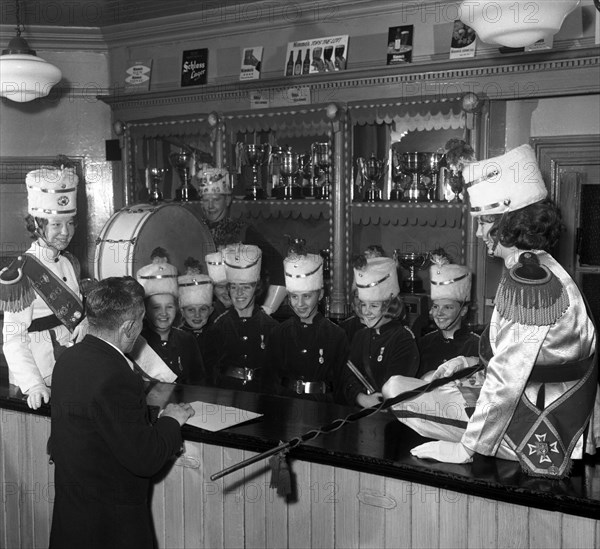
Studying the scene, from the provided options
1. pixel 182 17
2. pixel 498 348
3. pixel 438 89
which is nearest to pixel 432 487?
pixel 498 348

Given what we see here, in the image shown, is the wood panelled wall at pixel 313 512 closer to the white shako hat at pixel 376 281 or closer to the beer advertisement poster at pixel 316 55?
the white shako hat at pixel 376 281

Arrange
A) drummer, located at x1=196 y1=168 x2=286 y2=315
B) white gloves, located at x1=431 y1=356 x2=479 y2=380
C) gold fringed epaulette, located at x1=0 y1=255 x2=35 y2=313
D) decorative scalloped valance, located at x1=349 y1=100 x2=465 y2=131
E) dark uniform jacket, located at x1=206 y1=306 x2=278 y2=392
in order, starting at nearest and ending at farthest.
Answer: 1. white gloves, located at x1=431 y1=356 x2=479 y2=380
2. gold fringed epaulette, located at x1=0 y1=255 x2=35 y2=313
3. dark uniform jacket, located at x1=206 y1=306 x2=278 y2=392
4. decorative scalloped valance, located at x1=349 y1=100 x2=465 y2=131
5. drummer, located at x1=196 y1=168 x2=286 y2=315

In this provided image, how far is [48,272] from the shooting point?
3.21m

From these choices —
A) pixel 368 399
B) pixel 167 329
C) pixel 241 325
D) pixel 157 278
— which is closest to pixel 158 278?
pixel 157 278

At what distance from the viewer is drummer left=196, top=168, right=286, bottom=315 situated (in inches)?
190

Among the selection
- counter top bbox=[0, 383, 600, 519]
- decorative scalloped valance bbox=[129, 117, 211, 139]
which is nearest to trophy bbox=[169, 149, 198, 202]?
decorative scalloped valance bbox=[129, 117, 211, 139]

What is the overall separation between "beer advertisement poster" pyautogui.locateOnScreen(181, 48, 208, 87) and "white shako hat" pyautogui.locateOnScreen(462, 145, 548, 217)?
337 centimetres

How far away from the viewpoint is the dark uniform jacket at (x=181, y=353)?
3.86 metres

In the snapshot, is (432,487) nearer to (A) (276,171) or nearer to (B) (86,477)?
(B) (86,477)

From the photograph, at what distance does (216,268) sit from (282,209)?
815 millimetres

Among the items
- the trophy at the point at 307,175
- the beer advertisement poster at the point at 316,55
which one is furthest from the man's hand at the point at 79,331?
the beer advertisement poster at the point at 316,55

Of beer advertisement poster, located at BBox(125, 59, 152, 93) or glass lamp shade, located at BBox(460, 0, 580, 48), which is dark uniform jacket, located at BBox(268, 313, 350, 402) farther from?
beer advertisement poster, located at BBox(125, 59, 152, 93)

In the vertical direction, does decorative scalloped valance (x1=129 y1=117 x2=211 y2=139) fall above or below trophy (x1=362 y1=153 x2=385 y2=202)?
above

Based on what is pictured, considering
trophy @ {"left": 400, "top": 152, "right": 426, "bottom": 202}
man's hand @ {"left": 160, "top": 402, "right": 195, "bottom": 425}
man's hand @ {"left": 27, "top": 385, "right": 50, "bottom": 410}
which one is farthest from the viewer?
trophy @ {"left": 400, "top": 152, "right": 426, "bottom": 202}
